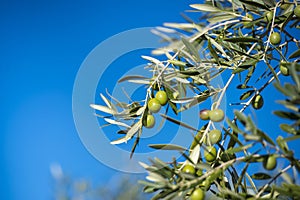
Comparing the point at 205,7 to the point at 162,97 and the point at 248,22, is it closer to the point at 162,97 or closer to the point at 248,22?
the point at 248,22

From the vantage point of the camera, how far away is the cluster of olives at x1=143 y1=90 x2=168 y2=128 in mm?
752

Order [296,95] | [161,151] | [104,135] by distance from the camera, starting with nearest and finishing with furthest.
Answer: [296,95] → [161,151] → [104,135]

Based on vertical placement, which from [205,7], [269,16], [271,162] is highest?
[205,7]

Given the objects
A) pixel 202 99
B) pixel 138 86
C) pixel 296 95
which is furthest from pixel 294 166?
pixel 138 86

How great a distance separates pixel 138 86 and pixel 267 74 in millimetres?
241

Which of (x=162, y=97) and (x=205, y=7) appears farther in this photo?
(x=205, y=7)

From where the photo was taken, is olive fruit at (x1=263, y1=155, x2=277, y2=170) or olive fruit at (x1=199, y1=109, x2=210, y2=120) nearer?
olive fruit at (x1=263, y1=155, x2=277, y2=170)

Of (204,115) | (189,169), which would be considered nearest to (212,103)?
(204,115)

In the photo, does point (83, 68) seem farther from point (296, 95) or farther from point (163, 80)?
point (296, 95)

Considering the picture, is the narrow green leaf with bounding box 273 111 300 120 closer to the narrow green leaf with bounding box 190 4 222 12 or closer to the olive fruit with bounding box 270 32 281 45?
the olive fruit with bounding box 270 32 281 45

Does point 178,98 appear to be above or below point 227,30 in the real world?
below

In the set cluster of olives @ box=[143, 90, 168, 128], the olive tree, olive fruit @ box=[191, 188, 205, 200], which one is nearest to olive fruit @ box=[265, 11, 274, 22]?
the olive tree

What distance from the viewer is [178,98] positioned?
0.80 m

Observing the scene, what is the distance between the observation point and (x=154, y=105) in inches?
29.6
